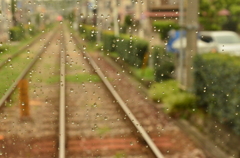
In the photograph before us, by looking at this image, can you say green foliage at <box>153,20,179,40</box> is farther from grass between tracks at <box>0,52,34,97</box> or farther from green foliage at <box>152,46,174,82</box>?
grass between tracks at <box>0,52,34,97</box>

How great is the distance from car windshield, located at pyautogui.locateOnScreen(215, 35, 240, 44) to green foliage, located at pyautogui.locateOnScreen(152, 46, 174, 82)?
4.31 meters

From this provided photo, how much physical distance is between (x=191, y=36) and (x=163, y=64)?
7.41 ft

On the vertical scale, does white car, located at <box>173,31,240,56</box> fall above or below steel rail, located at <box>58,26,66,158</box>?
below

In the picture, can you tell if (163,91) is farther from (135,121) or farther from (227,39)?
(227,39)

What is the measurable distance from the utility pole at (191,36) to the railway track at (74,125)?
1.30 m

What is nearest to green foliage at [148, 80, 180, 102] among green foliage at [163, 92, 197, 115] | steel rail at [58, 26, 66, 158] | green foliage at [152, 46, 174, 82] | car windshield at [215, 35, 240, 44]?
green foliage at [163, 92, 197, 115]

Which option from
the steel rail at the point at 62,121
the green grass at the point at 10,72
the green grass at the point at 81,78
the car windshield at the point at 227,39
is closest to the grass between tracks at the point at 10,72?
the green grass at the point at 10,72

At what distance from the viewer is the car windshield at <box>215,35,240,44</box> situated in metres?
14.4

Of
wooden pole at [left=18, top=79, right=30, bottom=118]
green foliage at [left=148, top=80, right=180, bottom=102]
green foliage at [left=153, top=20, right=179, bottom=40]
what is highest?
green foliage at [left=153, top=20, right=179, bottom=40]

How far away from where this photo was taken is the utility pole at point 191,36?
7781 millimetres

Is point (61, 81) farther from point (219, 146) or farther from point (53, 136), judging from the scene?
point (219, 146)

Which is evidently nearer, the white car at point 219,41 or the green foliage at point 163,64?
the green foliage at point 163,64

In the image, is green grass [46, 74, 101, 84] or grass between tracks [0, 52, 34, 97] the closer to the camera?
grass between tracks [0, 52, 34, 97]

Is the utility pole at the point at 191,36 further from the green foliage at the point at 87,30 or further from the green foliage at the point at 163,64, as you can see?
the green foliage at the point at 87,30
